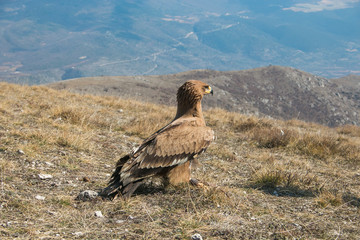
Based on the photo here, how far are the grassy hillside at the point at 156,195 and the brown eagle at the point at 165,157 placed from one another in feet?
0.77

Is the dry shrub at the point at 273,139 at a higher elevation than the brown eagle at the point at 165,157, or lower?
lower

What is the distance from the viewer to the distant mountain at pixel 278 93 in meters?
125

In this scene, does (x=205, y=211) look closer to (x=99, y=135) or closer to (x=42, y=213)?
(x=42, y=213)

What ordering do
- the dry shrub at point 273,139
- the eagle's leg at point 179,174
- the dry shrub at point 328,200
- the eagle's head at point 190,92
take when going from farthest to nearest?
the dry shrub at point 273,139 < the eagle's head at point 190,92 < the dry shrub at point 328,200 < the eagle's leg at point 179,174

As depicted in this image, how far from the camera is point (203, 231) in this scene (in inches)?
152

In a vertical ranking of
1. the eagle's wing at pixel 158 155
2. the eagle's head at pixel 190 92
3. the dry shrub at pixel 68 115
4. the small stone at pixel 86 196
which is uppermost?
the eagle's head at pixel 190 92

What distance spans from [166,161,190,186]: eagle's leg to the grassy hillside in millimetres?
156

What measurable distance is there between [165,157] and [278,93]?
154566 mm

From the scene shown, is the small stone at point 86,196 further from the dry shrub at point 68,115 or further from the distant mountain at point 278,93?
the distant mountain at point 278,93

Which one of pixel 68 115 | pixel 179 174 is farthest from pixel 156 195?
pixel 68 115

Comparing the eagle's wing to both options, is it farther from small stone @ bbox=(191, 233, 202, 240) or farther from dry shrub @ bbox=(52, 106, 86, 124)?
dry shrub @ bbox=(52, 106, 86, 124)

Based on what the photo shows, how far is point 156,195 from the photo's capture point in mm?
4945

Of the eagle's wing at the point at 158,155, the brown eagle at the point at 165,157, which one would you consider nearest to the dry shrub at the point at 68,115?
the brown eagle at the point at 165,157

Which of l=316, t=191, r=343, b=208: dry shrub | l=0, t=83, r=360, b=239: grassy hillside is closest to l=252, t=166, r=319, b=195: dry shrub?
l=0, t=83, r=360, b=239: grassy hillside
